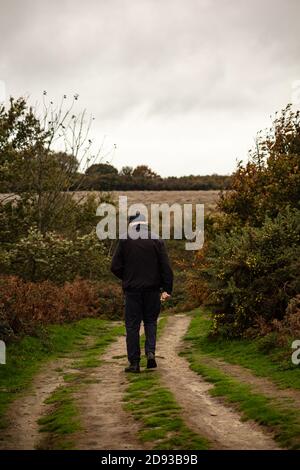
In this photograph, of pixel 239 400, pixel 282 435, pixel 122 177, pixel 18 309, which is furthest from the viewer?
pixel 122 177

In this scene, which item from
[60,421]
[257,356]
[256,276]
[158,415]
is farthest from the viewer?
[256,276]

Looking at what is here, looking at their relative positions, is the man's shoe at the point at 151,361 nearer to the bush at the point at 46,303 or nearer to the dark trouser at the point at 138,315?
the dark trouser at the point at 138,315

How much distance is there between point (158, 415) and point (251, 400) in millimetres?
1554

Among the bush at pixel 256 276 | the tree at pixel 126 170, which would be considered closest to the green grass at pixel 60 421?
the bush at pixel 256 276

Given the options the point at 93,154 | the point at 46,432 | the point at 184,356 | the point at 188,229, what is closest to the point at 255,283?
the point at 184,356

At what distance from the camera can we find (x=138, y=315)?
10.8 meters

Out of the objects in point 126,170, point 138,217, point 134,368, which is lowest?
point 134,368

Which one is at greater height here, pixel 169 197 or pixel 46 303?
pixel 169 197

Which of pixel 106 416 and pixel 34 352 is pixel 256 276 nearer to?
pixel 34 352

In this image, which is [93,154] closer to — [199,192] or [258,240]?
[258,240]

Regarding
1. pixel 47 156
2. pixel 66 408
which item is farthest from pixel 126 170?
pixel 66 408

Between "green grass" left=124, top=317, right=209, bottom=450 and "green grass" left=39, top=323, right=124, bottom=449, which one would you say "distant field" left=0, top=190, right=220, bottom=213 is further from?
"green grass" left=124, top=317, right=209, bottom=450

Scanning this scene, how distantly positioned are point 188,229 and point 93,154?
20.1 meters

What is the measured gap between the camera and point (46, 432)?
695 centimetres
